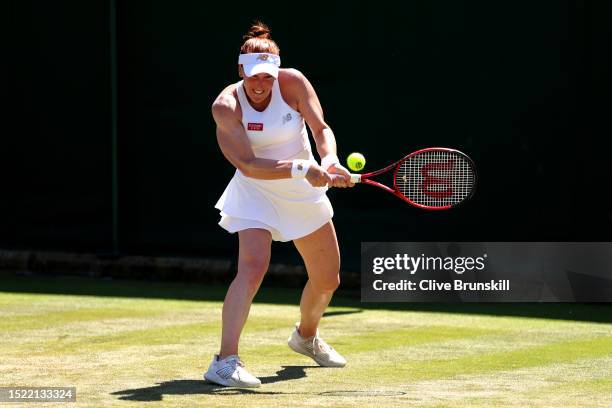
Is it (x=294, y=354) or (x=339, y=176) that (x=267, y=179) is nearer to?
(x=339, y=176)

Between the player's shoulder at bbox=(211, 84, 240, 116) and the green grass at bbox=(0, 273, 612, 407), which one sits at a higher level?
the player's shoulder at bbox=(211, 84, 240, 116)

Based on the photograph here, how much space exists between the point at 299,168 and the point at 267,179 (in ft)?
0.60

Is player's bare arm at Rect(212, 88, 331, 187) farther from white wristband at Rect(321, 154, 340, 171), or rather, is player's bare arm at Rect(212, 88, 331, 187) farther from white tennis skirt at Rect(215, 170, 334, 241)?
white tennis skirt at Rect(215, 170, 334, 241)

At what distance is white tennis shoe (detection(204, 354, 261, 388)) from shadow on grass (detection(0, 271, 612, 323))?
274 cm

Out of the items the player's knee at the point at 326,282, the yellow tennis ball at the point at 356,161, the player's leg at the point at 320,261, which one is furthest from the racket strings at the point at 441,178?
the player's knee at the point at 326,282

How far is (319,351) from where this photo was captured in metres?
6.50

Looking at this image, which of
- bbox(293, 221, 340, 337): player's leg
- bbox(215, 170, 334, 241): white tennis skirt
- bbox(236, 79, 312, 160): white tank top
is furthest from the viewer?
bbox(293, 221, 340, 337): player's leg

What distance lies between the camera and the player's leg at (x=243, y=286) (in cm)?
593

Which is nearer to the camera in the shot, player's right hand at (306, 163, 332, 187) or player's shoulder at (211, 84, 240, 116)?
player's right hand at (306, 163, 332, 187)

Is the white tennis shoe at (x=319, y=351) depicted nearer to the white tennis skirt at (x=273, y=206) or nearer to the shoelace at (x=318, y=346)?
the shoelace at (x=318, y=346)

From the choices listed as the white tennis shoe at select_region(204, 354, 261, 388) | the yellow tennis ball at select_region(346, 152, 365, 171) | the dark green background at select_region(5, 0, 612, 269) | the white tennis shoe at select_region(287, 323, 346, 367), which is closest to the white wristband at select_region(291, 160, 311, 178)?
the yellow tennis ball at select_region(346, 152, 365, 171)

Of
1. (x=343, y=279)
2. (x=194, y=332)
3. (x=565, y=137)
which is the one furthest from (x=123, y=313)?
(x=565, y=137)

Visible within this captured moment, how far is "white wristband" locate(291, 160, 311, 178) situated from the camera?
5.88m

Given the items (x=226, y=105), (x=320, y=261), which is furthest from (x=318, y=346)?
(x=226, y=105)
